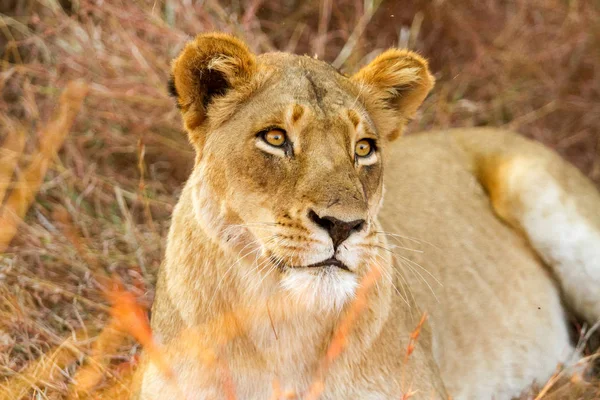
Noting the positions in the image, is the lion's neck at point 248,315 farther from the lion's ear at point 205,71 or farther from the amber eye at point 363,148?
the amber eye at point 363,148

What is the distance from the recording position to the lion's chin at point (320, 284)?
8.68 feet

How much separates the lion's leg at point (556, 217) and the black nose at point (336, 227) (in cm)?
243

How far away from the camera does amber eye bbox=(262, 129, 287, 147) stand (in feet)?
9.46

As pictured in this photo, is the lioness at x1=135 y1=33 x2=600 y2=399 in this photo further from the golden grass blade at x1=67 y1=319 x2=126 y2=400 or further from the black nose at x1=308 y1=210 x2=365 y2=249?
the golden grass blade at x1=67 y1=319 x2=126 y2=400

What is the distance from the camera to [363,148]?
3098mm

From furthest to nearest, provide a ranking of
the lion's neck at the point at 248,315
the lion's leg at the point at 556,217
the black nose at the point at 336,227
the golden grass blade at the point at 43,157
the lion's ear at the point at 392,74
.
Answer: the golden grass blade at the point at 43,157, the lion's leg at the point at 556,217, the lion's ear at the point at 392,74, the lion's neck at the point at 248,315, the black nose at the point at 336,227

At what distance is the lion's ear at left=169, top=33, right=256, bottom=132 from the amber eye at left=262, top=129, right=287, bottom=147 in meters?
0.31

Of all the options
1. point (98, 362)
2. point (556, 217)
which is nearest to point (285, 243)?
point (98, 362)

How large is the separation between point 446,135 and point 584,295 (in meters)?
1.25

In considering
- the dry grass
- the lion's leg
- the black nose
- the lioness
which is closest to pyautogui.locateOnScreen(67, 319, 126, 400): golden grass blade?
the dry grass

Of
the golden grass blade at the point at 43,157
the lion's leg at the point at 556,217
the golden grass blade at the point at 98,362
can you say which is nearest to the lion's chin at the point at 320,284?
the golden grass blade at the point at 98,362

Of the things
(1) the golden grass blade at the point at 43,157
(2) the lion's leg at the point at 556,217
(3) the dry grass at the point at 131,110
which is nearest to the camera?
(3) the dry grass at the point at 131,110

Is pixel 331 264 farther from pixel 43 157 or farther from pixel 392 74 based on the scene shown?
pixel 43 157

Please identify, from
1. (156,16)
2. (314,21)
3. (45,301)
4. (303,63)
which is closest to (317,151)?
(303,63)
